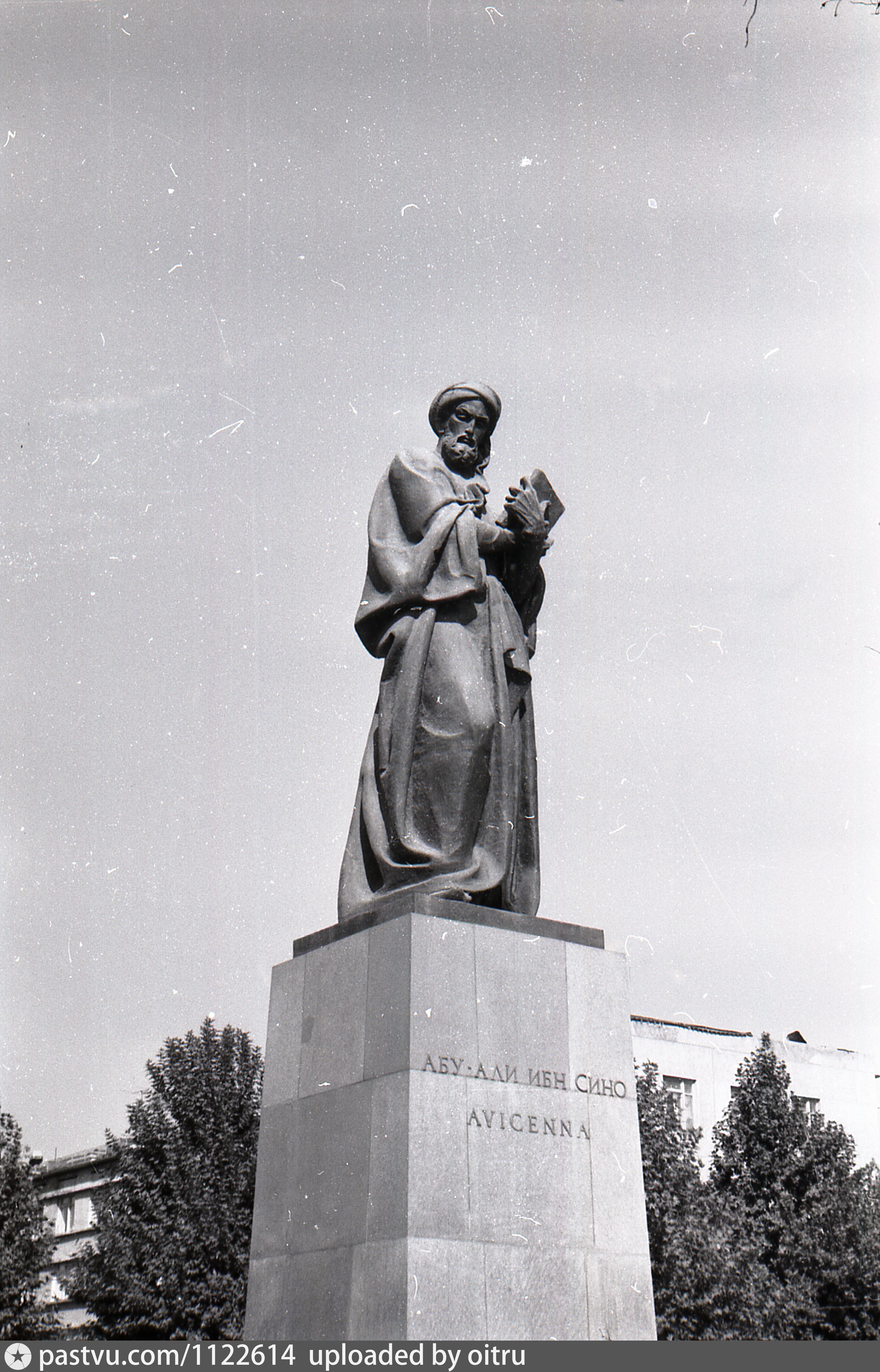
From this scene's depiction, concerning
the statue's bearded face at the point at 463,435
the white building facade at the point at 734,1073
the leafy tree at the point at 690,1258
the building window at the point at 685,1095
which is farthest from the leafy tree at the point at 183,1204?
the statue's bearded face at the point at 463,435

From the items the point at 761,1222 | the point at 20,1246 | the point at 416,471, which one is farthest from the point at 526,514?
the point at 20,1246

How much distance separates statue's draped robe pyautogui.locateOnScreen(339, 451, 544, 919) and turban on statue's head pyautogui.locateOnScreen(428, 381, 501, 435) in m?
0.45

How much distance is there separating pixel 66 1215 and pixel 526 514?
53.1 m

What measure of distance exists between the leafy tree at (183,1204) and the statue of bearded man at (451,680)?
2241 cm

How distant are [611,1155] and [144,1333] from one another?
26.6 meters

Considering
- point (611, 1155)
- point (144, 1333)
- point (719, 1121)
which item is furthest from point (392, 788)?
point (719, 1121)

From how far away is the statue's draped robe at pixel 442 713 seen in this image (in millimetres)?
9445

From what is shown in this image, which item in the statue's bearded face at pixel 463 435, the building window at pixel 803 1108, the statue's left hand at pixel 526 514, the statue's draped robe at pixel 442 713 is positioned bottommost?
the statue's draped robe at pixel 442 713

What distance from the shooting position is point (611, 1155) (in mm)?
8812

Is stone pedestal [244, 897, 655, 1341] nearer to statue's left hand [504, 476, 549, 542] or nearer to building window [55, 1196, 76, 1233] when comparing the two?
statue's left hand [504, 476, 549, 542]

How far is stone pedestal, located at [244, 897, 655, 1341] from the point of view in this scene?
7.81 metres

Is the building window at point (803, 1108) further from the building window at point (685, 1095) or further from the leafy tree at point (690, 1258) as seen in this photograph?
the building window at point (685, 1095)

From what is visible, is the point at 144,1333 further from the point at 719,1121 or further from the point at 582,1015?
the point at 582,1015

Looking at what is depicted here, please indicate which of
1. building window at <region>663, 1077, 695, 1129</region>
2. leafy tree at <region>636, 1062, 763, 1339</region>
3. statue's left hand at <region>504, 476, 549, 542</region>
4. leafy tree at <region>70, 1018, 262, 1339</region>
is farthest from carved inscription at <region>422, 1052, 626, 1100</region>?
building window at <region>663, 1077, 695, 1129</region>
